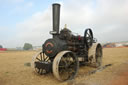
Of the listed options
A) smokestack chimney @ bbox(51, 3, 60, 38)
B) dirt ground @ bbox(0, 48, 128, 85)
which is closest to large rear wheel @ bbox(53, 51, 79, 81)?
dirt ground @ bbox(0, 48, 128, 85)

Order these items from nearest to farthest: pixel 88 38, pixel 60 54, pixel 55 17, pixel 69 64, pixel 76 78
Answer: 1. pixel 60 54
2. pixel 76 78
3. pixel 69 64
4. pixel 55 17
5. pixel 88 38

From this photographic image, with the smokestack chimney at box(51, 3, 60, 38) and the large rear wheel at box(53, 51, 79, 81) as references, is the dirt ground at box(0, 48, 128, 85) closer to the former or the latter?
the large rear wheel at box(53, 51, 79, 81)

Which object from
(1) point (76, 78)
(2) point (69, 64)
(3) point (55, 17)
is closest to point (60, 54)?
(2) point (69, 64)

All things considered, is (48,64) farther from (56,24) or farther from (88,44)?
(88,44)

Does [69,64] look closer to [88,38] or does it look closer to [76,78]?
[76,78]

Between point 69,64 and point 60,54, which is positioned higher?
point 60,54

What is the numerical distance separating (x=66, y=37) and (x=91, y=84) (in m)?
2.62

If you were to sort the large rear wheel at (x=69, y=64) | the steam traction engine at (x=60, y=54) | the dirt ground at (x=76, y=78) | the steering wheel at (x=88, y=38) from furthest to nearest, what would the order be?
1. the steering wheel at (x=88, y=38)
2. the large rear wheel at (x=69, y=64)
3. the steam traction engine at (x=60, y=54)
4. the dirt ground at (x=76, y=78)

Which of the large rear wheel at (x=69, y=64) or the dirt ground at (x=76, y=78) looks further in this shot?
the large rear wheel at (x=69, y=64)

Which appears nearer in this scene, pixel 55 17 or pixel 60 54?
pixel 60 54

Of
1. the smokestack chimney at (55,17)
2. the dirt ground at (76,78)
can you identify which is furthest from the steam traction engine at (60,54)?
the dirt ground at (76,78)

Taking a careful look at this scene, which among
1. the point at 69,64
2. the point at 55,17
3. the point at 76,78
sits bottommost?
the point at 76,78

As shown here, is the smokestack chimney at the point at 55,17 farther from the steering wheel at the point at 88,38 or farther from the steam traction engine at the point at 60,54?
the steering wheel at the point at 88,38

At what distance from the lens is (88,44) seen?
25.7ft
